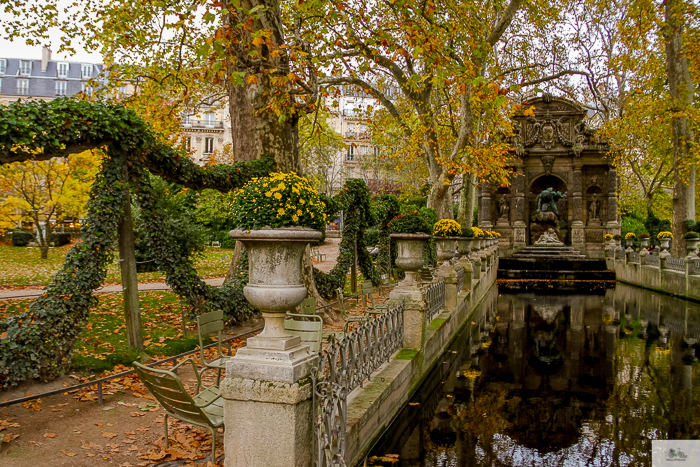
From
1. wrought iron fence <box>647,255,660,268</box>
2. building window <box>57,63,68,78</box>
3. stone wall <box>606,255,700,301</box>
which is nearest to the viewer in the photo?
stone wall <box>606,255,700,301</box>

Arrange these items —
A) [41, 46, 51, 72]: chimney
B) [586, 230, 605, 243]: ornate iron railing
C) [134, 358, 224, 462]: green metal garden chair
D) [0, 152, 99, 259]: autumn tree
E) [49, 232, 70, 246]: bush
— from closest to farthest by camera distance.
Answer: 1. [134, 358, 224, 462]: green metal garden chair
2. [0, 152, 99, 259]: autumn tree
3. [586, 230, 605, 243]: ornate iron railing
4. [49, 232, 70, 246]: bush
5. [41, 46, 51, 72]: chimney

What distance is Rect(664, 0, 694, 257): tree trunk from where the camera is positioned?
64.5 ft

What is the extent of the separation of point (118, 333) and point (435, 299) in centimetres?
617

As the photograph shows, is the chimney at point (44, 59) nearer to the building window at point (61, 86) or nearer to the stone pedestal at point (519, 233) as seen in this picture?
the building window at point (61, 86)

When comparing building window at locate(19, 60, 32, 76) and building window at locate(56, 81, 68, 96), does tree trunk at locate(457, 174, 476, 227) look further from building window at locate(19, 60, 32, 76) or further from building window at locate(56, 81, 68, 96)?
building window at locate(19, 60, 32, 76)

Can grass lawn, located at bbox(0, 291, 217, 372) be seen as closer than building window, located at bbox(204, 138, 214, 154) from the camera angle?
Yes

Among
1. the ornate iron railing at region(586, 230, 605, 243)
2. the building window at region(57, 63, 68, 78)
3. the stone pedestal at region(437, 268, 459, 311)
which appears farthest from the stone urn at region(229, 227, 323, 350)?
the building window at region(57, 63, 68, 78)

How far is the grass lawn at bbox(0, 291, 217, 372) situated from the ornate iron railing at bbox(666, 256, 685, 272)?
16877 mm

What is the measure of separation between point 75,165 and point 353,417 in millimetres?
24753

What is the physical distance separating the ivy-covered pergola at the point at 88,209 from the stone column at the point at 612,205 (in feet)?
97.5

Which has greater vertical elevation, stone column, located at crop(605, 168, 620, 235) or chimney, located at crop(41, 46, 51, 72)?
chimney, located at crop(41, 46, 51, 72)

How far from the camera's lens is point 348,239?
14.4 m

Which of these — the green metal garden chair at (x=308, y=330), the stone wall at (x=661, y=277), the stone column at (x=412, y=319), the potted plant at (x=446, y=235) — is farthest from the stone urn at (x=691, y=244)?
the green metal garden chair at (x=308, y=330)

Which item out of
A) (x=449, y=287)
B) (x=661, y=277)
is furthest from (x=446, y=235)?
(x=661, y=277)
